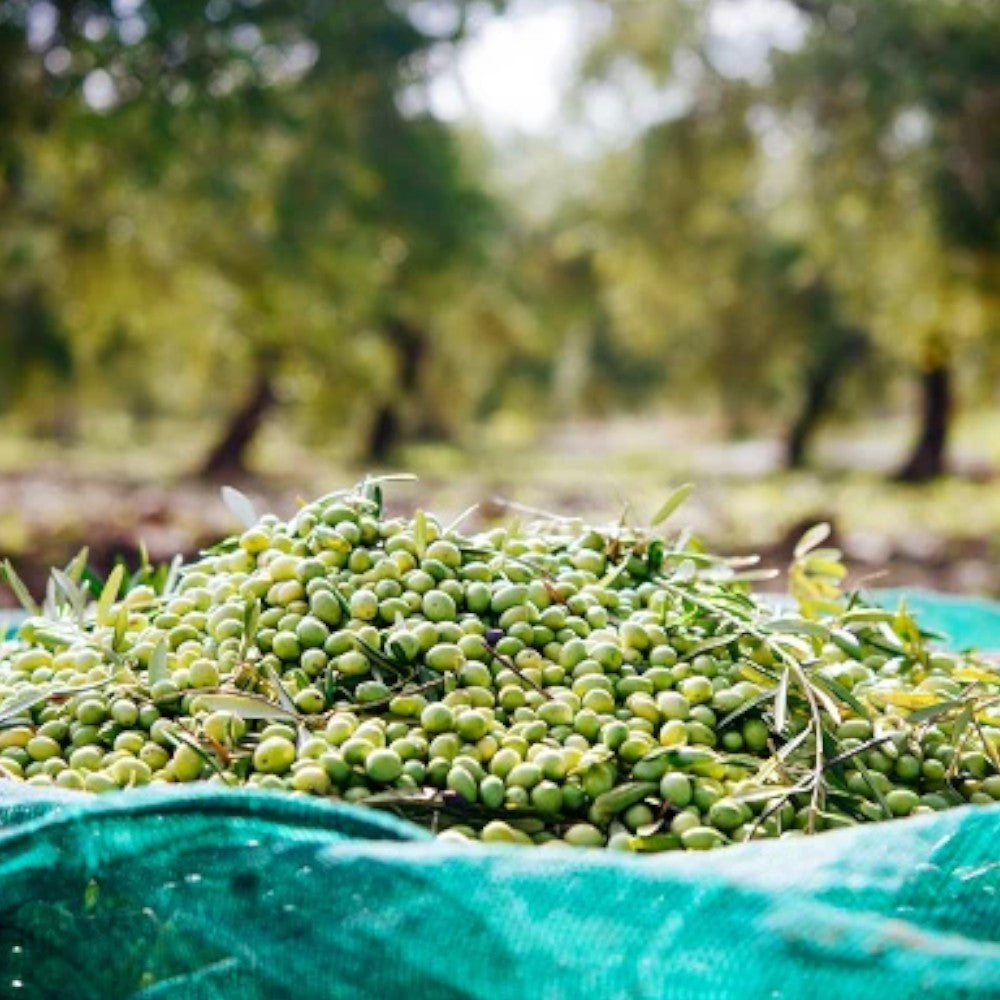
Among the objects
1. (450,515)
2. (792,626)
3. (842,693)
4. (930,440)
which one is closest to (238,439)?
(450,515)

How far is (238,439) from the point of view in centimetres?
1697

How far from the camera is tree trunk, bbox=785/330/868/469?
17.4 meters

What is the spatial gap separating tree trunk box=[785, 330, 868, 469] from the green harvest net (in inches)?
659

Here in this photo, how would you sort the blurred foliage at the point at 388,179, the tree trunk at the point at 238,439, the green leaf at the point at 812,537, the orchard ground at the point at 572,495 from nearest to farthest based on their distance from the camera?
the green leaf at the point at 812,537 < the blurred foliage at the point at 388,179 < the orchard ground at the point at 572,495 < the tree trunk at the point at 238,439

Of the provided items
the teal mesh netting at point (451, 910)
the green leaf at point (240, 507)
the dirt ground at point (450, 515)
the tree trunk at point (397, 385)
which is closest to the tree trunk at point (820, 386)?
the dirt ground at point (450, 515)

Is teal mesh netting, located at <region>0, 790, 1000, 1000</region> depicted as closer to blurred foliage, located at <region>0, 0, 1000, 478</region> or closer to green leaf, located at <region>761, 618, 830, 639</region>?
green leaf, located at <region>761, 618, 830, 639</region>

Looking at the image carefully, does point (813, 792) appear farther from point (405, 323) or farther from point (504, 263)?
point (405, 323)

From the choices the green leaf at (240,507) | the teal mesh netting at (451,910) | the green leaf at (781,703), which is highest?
the green leaf at (240,507)

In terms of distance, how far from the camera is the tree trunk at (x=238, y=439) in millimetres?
16688

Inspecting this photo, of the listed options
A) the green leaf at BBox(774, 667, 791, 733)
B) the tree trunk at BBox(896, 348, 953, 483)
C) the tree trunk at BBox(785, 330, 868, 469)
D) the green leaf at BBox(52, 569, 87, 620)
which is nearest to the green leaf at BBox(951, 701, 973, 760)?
the green leaf at BBox(774, 667, 791, 733)

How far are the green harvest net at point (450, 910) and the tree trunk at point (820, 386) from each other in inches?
659

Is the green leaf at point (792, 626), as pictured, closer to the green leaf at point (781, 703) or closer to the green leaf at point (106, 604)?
the green leaf at point (781, 703)

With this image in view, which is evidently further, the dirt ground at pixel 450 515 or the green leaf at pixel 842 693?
the dirt ground at pixel 450 515

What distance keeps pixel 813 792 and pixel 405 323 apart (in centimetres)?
1853
